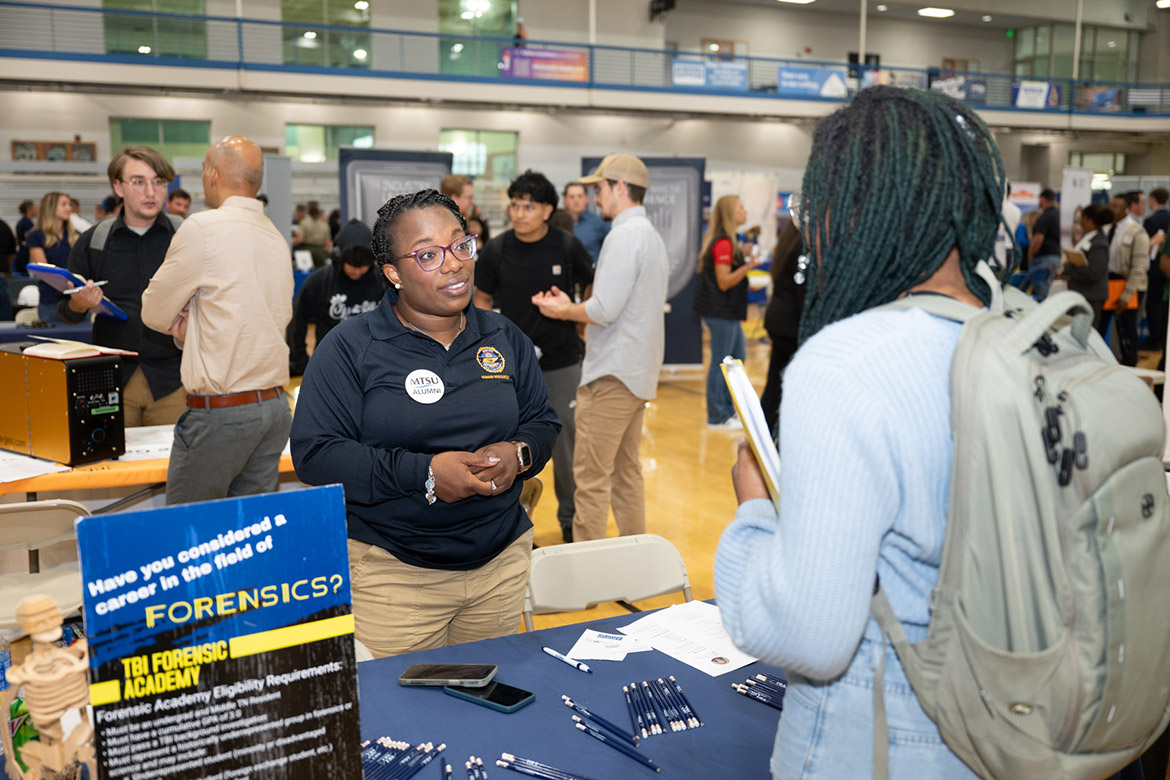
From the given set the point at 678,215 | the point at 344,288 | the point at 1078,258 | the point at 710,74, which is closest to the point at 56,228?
the point at 344,288

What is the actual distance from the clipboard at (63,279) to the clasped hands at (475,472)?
1.89 meters

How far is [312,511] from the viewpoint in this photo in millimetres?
1074

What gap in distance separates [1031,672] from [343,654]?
2.45 ft

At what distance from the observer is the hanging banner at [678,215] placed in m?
8.51

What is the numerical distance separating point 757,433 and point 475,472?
3.25 ft

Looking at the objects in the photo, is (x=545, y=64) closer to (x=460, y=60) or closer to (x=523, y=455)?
(x=460, y=60)

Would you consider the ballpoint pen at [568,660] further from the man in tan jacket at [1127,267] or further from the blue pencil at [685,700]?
the man in tan jacket at [1127,267]

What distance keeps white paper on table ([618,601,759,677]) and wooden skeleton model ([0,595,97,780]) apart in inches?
40.3

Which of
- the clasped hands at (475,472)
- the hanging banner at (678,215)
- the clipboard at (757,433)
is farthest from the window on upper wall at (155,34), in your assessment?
the clipboard at (757,433)

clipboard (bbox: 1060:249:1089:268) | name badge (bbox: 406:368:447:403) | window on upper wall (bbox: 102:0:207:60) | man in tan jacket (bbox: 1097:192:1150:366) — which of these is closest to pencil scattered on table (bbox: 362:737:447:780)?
name badge (bbox: 406:368:447:403)

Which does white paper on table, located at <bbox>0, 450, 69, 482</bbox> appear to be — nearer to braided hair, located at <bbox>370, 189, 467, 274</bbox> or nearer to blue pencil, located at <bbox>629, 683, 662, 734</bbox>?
braided hair, located at <bbox>370, 189, 467, 274</bbox>

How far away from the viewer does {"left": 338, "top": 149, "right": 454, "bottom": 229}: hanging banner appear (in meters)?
6.43

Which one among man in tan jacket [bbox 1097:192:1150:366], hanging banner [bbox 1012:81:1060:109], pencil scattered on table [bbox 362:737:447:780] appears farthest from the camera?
hanging banner [bbox 1012:81:1060:109]

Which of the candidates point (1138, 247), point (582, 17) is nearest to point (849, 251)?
point (1138, 247)
